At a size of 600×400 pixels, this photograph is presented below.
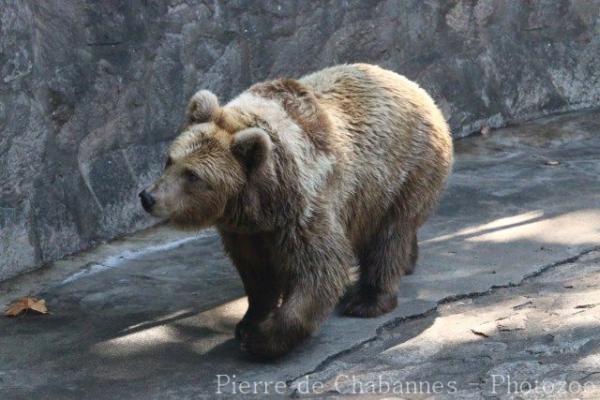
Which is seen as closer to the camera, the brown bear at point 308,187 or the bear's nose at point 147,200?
the bear's nose at point 147,200

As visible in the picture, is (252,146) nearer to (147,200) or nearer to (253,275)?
(147,200)

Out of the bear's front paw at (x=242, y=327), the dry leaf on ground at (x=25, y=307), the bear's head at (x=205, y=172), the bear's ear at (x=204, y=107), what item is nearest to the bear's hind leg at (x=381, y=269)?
the bear's front paw at (x=242, y=327)

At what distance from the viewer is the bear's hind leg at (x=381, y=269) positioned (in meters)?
6.54

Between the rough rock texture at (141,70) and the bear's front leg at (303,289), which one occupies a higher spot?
the rough rock texture at (141,70)

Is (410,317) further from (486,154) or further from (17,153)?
(486,154)

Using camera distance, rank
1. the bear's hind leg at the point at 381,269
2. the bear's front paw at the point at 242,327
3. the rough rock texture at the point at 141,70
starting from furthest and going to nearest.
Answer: the rough rock texture at the point at 141,70, the bear's hind leg at the point at 381,269, the bear's front paw at the point at 242,327

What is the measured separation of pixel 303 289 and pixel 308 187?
522 mm

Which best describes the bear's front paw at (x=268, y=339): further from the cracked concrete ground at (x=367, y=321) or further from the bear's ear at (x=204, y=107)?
the bear's ear at (x=204, y=107)

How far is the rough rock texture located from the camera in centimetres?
737

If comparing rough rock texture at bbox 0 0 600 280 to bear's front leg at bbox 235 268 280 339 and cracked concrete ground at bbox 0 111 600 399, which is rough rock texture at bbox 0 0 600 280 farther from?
bear's front leg at bbox 235 268 280 339

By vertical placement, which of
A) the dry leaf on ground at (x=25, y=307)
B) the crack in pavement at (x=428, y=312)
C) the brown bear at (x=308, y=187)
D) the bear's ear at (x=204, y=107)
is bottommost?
the crack in pavement at (x=428, y=312)

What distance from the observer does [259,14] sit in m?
8.82

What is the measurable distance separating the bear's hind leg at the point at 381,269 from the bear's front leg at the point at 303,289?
428 mm

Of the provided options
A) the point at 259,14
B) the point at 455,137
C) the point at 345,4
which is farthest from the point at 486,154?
the point at 259,14
